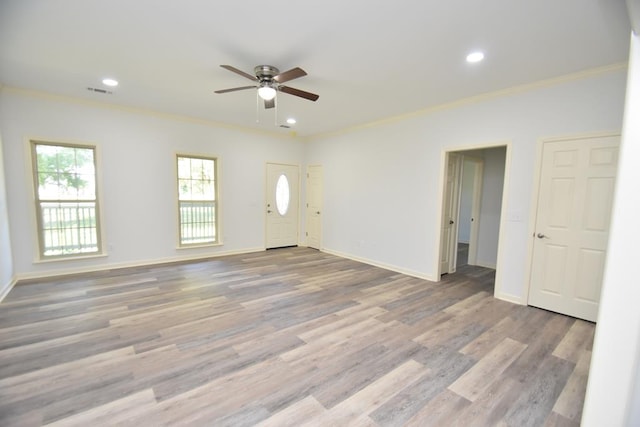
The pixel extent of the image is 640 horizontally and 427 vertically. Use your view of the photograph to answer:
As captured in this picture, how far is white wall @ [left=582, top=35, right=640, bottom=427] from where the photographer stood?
1.33m

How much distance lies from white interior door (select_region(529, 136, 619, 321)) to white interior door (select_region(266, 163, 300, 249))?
16.2 feet

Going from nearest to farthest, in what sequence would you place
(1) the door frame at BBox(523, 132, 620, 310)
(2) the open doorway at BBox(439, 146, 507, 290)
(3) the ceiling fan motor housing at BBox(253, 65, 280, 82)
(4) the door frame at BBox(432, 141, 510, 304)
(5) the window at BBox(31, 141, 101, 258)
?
(3) the ceiling fan motor housing at BBox(253, 65, 280, 82)
(1) the door frame at BBox(523, 132, 620, 310)
(4) the door frame at BBox(432, 141, 510, 304)
(5) the window at BBox(31, 141, 101, 258)
(2) the open doorway at BBox(439, 146, 507, 290)

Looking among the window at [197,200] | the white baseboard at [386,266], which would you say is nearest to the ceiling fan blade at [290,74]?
the window at [197,200]

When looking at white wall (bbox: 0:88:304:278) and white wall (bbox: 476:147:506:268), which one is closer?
white wall (bbox: 0:88:304:278)

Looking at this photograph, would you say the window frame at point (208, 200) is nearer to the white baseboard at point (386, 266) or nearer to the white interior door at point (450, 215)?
the white baseboard at point (386, 266)

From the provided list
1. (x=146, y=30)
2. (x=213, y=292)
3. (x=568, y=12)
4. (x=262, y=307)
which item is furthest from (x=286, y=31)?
(x=213, y=292)

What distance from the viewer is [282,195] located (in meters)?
6.91

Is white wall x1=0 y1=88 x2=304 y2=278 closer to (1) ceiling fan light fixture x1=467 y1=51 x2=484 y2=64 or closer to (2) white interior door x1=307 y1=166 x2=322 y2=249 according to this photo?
(2) white interior door x1=307 y1=166 x2=322 y2=249

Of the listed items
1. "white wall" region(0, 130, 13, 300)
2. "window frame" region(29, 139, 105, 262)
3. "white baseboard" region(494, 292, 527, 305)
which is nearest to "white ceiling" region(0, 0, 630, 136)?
"window frame" region(29, 139, 105, 262)

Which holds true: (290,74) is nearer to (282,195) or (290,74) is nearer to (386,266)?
(386,266)

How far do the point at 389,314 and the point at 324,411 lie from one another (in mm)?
1645

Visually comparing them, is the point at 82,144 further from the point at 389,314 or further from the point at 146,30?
the point at 389,314

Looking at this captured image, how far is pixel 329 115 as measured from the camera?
4961 mm

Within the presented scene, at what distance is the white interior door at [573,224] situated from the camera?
9.89 ft
